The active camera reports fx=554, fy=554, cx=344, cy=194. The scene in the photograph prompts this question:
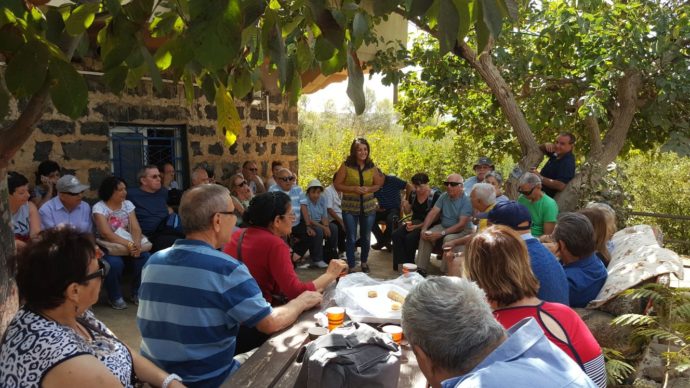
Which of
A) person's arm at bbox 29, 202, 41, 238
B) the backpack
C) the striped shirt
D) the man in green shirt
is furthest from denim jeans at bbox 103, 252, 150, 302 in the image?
the man in green shirt

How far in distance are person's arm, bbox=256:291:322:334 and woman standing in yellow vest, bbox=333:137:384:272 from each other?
12.0 feet

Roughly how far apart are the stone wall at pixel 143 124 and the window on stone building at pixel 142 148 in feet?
0.38

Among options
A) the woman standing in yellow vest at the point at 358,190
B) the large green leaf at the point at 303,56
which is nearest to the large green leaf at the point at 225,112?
the large green leaf at the point at 303,56

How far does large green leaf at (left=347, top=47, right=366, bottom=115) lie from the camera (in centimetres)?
150

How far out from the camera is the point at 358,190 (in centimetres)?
664

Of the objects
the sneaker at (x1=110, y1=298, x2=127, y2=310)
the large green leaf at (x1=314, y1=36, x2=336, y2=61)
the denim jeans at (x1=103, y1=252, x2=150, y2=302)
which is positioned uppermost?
the large green leaf at (x1=314, y1=36, x2=336, y2=61)

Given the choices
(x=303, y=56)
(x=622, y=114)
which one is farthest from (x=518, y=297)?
(x=622, y=114)

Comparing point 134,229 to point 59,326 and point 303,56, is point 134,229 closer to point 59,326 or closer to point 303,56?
point 59,326

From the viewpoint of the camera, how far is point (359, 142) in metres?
6.62

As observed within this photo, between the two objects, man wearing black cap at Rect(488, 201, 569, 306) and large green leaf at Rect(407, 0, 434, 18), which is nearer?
large green leaf at Rect(407, 0, 434, 18)

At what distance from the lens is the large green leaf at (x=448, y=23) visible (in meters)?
1.23

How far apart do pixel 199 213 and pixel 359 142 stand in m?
4.22

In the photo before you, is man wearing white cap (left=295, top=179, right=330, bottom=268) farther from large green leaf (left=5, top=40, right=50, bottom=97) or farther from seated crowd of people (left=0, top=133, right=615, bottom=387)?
large green leaf (left=5, top=40, right=50, bottom=97)

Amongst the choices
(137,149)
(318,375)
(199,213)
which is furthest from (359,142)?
(318,375)
